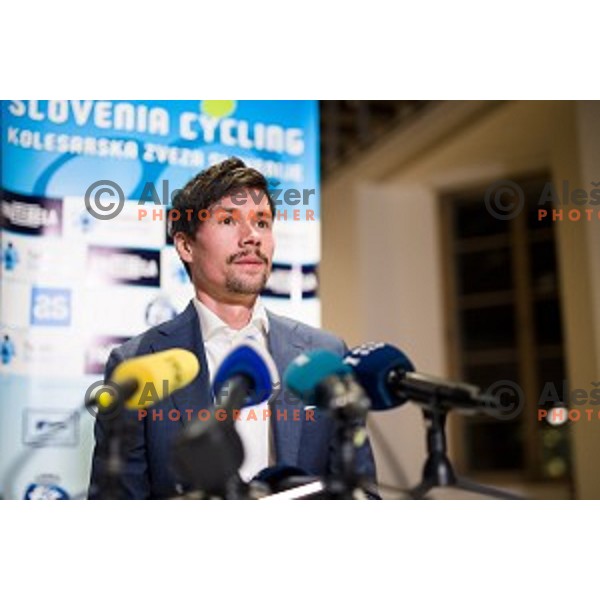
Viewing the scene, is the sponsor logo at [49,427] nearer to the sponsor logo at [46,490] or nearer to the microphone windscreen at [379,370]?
the sponsor logo at [46,490]

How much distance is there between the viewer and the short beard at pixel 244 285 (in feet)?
7.50

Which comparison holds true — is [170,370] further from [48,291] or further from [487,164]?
[487,164]

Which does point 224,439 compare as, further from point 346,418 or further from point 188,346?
point 188,346

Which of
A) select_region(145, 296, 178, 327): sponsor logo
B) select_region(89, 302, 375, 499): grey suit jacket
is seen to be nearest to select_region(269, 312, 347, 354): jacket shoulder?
select_region(89, 302, 375, 499): grey suit jacket

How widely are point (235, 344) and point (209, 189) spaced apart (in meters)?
0.42

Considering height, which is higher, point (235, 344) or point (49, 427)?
point (235, 344)

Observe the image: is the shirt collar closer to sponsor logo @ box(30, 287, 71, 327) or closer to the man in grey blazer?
the man in grey blazer

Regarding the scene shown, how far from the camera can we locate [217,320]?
227cm

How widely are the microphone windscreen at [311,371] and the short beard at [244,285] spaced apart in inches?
26.4

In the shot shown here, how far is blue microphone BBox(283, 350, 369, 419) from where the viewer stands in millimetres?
1500

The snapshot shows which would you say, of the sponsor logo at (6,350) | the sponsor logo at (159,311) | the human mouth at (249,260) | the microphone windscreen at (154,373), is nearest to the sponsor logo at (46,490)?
the sponsor logo at (6,350)

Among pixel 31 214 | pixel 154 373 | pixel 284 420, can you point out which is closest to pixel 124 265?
pixel 31 214

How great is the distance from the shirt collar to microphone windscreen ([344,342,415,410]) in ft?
1.74
